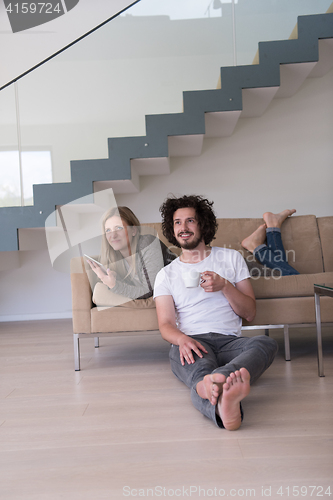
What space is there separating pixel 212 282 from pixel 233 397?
0.54 metres

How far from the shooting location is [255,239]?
2754 millimetres

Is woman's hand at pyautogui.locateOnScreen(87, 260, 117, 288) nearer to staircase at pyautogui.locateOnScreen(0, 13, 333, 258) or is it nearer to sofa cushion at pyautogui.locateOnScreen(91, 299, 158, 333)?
sofa cushion at pyautogui.locateOnScreen(91, 299, 158, 333)

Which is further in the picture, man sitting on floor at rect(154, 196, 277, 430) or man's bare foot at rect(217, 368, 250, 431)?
man sitting on floor at rect(154, 196, 277, 430)

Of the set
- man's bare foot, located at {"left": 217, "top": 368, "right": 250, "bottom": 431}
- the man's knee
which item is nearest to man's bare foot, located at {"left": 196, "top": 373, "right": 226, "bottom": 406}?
man's bare foot, located at {"left": 217, "top": 368, "right": 250, "bottom": 431}

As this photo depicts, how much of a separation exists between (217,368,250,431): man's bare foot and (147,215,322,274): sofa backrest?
151 cm

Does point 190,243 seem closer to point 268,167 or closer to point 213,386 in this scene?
point 213,386

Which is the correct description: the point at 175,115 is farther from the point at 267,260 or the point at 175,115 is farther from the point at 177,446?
the point at 177,446

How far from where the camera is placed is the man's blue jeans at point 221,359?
1.44 m

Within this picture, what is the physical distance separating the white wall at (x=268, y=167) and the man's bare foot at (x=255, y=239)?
4.12 feet

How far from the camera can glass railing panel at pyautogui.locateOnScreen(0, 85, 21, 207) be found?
3.18 metres

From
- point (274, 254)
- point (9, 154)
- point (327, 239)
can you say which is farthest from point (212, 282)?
point (9, 154)

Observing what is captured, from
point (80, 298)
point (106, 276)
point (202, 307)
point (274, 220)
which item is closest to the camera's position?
point (202, 307)

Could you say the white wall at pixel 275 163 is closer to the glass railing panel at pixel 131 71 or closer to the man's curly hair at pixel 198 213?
the glass railing panel at pixel 131 71

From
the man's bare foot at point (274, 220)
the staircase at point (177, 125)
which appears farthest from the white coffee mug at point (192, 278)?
the staircase at point (177, 125)
